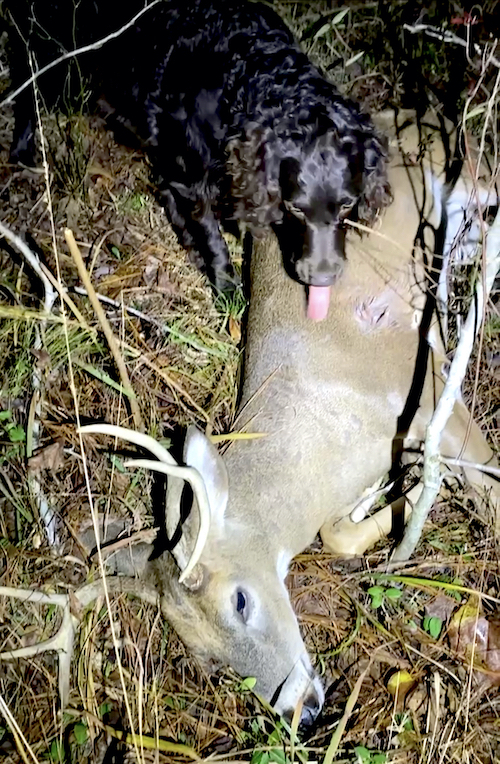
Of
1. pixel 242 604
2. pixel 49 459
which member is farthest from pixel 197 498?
pixel 49 459

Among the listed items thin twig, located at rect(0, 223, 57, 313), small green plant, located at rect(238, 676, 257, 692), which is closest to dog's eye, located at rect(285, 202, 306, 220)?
thin twig, located at rect(0, 223, 57, 313)

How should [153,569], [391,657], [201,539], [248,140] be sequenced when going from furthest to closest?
1. [248,140]
2. [391,657]
3. [153,569]
4. [201,539]

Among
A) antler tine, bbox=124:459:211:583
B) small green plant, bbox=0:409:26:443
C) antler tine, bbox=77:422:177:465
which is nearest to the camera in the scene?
antler tine, bbox=77:422:177:465

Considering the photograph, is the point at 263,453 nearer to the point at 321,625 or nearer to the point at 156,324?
the point at 321,625

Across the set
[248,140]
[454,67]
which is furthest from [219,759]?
[454,67]

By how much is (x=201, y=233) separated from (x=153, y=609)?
1987mm

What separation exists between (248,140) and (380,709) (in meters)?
2.46

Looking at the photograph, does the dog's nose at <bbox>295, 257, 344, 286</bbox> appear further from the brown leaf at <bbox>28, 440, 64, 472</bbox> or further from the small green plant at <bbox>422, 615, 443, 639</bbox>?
the small green plant at <bbox>422, 615, 443, 639</bbox>

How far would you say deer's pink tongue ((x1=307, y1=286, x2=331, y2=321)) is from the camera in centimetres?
362

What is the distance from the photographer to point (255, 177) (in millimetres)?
3707

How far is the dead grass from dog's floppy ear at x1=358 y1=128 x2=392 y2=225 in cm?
84

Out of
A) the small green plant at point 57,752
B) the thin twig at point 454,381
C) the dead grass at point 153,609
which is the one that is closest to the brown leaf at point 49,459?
the dead grass at point 153,609

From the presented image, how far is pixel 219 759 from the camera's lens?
118 inches

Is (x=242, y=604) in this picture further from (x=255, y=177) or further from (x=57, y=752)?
(x=255, y=177)
